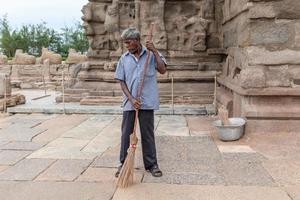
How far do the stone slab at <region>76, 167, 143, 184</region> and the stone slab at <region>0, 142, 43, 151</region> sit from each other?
1518 mm

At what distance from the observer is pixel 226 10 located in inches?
390

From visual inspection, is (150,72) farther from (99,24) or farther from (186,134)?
(99,24)

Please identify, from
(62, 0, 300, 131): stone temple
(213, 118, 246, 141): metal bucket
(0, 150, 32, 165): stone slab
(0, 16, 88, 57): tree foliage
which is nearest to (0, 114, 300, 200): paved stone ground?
(0, 150, 32, 165): stone slab

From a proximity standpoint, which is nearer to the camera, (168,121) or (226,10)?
(168,121)

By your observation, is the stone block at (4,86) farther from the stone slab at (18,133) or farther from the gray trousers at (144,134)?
the gray trousers at (144,134)

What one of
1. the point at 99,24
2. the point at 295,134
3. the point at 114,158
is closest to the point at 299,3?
the point at 295,134

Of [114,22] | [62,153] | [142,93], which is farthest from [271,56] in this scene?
[114,22]

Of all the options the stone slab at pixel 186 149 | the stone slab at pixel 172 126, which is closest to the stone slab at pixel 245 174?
the stone slab at pixel 186 149

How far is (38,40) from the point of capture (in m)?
47.8

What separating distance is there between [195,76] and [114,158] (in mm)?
5553

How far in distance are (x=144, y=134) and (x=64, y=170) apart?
1046 mm

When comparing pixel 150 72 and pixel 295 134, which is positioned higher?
pixel 150 72

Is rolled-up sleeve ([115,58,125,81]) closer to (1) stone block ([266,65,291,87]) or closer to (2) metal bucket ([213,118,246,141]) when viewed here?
(2) metal bucket ([213,118,246,141])

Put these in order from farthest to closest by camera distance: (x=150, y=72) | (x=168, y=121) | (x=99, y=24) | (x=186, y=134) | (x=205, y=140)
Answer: (x=99, y=24) < (x=168, y=121) < (x=186, y=134) < (x=205, y=140) < (x=150, y=72)
